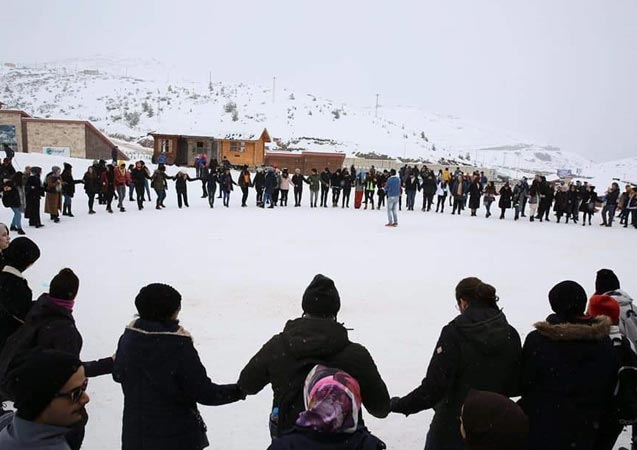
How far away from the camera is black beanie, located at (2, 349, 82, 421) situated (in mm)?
1777

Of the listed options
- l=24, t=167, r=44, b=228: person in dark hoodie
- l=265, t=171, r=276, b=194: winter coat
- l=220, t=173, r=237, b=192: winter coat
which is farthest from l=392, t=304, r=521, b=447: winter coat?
l=220, t=173, r=237, b=192: winter coat

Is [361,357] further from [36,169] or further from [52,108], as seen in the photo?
[52,108]

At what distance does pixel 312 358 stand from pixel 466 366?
933 millimetres

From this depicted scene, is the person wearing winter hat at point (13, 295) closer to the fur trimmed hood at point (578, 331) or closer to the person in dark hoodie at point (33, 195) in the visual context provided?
the fur trimmed hood at point (578, 331)

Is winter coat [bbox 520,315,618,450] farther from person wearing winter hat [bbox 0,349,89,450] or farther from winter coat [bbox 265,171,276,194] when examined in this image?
winter coat [bbox 265,171,276,194]

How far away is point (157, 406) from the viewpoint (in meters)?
A: 2.60

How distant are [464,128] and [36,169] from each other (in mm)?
93215

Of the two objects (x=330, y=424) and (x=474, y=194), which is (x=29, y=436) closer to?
(x=330, y=424)

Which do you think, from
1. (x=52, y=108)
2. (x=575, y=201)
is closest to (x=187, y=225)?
(x=575, y=201)

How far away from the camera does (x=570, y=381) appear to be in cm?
270

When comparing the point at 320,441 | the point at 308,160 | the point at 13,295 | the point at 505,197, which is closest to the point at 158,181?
the point at 505,197

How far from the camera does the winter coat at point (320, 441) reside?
185 centimetres

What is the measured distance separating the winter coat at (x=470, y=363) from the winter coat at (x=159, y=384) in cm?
122

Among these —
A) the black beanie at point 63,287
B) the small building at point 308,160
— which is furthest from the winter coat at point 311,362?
the small building at point 308,160
